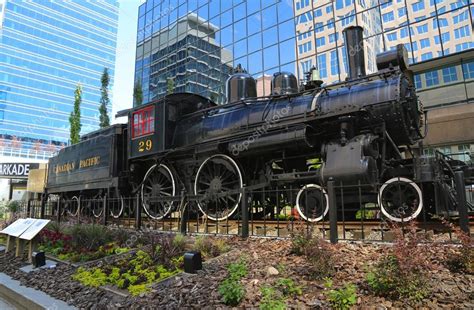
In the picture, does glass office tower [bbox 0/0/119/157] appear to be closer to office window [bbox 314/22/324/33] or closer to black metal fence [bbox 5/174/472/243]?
office window [bbox 314/22/324/33]

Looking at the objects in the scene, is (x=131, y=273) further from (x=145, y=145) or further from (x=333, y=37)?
(x=333, y=37)

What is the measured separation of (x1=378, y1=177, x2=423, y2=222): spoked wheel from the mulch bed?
73.7 inches

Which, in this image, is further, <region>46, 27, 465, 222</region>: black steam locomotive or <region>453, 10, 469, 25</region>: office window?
<region>453, 10, 469, 25</region>: office window

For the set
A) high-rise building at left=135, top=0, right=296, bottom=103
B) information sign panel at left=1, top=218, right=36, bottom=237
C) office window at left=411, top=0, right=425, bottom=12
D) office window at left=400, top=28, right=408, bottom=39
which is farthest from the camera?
high-rise building at left=135, top=0, right=296, bottom=103

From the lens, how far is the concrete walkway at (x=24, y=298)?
4.41 m

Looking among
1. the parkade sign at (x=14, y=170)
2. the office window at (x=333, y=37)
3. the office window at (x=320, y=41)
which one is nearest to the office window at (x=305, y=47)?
the office window at (x=320, y=41)

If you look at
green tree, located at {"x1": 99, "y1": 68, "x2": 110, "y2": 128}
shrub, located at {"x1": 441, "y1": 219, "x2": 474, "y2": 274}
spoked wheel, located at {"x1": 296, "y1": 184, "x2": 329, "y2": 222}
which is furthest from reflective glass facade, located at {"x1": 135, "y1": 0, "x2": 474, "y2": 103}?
shrub, located at {"x1": 441, "y1": 219, "x2": 474, "y2": 274}

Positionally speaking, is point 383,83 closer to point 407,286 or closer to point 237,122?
point 237,122

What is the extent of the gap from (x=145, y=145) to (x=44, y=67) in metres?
72.3

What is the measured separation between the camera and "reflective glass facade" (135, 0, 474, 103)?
58.8 feet

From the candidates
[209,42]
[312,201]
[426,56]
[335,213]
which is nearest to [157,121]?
[312,201]

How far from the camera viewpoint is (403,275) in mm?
3211

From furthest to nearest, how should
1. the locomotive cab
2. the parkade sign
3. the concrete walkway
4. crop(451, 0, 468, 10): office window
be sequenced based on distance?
the parkade sign → crop(451, 0, 468, 10): office window → the locomotive cab → the concrete walkway

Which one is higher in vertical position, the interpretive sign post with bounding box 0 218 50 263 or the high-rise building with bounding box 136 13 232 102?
the high-rise building with bounding box 136 13 232 102
